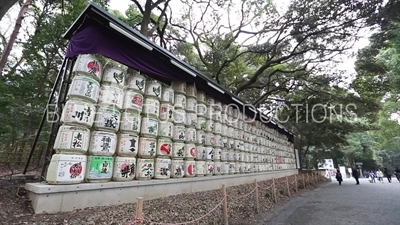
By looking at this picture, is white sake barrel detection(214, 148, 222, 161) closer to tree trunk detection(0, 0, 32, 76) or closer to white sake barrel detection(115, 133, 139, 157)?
white sake barrel detection(115, 133, 139, 157)

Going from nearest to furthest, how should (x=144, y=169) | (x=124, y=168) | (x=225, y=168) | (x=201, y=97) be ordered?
(x=124, y=168), (x=144, y=169), (x=201, y=97), (x=225, y=168)

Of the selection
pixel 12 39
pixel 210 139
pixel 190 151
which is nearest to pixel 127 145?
pixel 190 151

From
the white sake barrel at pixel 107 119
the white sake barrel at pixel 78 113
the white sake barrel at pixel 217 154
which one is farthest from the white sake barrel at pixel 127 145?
the white sake barrel at pixel 217 154

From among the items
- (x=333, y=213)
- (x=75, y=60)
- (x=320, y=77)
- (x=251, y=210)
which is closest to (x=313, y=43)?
(x=320, y=77)

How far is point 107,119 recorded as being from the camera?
3896 millimetres

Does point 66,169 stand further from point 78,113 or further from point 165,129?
point 165,129

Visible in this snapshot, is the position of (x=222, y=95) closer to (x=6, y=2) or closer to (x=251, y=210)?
(x=251, y=210)

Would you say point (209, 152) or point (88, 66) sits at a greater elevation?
point (88, 66)

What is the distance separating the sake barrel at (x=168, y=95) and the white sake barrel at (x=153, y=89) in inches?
5.7

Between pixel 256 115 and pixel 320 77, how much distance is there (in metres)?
6.09

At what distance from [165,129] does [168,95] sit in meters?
0.86

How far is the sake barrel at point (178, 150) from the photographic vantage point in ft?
17.0

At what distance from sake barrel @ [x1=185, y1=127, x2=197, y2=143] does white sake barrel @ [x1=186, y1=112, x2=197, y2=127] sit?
0.11 meters

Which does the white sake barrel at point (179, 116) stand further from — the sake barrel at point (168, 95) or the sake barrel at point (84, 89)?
the sake barrel at point (84, 89)
